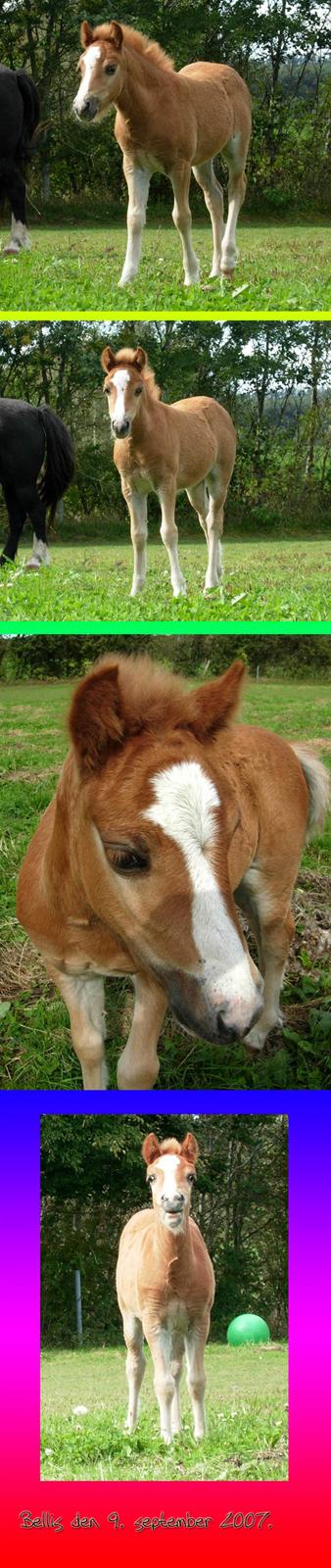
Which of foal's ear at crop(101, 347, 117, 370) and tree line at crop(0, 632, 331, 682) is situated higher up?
foal's ear at crop(101, 347, 117, 370)

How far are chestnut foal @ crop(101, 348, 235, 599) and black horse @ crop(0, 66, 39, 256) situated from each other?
2.81 feet

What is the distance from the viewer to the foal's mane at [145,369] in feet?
12.9

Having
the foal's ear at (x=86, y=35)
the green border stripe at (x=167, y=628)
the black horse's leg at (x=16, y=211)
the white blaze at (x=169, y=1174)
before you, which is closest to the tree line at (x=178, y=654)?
the green border stripe at (x=167, y=628)

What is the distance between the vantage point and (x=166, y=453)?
4.25m

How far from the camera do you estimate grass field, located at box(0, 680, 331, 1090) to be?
9.64ft

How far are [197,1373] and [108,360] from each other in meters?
2.71

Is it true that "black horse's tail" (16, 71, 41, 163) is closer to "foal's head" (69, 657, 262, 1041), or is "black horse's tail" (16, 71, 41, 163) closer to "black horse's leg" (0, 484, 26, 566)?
"black horse's leg" (0, 484, 26, 566)

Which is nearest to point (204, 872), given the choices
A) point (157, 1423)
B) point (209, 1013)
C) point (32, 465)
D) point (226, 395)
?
point (209, 1013)

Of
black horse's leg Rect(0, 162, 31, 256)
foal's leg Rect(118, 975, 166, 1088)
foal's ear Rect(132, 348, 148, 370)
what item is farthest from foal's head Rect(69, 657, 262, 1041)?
black horse's leg Rect(0, 162, 31, 256)

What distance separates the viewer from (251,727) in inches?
113

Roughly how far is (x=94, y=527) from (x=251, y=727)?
1647mm

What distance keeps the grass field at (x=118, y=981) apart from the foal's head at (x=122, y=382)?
111cm

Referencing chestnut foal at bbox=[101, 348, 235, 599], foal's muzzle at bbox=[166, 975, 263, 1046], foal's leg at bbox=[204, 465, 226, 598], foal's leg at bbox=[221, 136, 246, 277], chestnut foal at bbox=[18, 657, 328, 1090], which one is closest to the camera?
foal's muzzle at bbox=[166, 975, 263, 1046]

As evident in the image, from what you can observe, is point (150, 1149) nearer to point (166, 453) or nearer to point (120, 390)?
point (120, 390)
